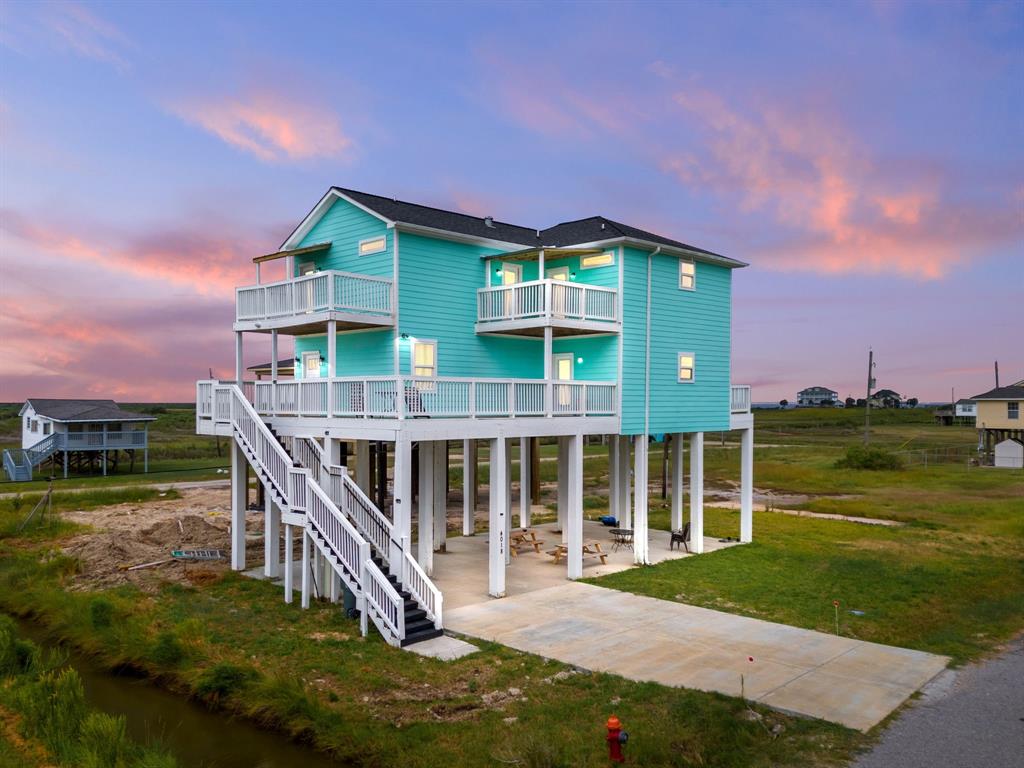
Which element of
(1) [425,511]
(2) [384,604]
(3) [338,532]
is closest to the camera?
(2) [384,604]

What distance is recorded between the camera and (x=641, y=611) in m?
18.0

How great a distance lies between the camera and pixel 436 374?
22.4 meters

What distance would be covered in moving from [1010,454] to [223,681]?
62620 millimetres

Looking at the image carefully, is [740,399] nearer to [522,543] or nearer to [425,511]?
[522,543]

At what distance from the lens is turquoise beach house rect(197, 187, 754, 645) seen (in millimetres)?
17906

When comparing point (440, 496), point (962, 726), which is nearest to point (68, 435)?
point (440, 496)

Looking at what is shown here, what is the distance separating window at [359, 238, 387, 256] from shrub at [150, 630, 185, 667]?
1165 centimetres

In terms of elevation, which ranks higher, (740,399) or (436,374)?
(436,374)

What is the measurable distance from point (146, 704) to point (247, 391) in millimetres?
10116

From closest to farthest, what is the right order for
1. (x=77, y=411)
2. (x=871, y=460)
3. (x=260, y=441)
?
(x=260, y=441) < (x=77, y=411) < (x=871, y=460)

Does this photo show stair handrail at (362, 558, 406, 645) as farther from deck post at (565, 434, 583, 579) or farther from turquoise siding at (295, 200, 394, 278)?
turquoise siding at (295, 200, 394, 278)

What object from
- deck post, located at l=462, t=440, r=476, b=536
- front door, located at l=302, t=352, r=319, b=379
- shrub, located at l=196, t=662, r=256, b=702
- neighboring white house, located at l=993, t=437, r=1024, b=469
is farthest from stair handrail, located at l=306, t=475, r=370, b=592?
neighboring white house, located at l=993, t=437, r=1024, b=469

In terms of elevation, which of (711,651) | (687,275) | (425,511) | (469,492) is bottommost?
(711,651)

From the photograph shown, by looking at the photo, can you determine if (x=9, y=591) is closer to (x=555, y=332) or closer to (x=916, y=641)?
(x=555, y=332)
